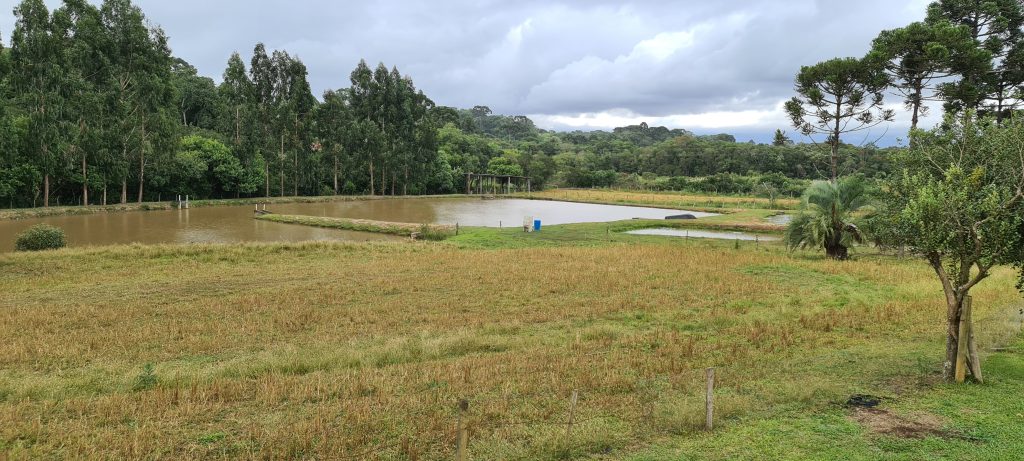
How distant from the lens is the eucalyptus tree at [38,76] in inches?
1554

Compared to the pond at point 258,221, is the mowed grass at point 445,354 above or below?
below

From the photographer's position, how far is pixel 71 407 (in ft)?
23.7

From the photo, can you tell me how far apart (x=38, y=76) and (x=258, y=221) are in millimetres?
17908

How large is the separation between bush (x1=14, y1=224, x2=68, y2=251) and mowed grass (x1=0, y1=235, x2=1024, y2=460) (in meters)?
4.58

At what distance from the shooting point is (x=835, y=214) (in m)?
23.3

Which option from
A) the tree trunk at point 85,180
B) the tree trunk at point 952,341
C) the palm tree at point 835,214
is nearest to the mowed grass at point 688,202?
the palm tree at point 835,214

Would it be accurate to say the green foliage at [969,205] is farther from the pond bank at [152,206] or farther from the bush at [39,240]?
the pond bank at [152,206]

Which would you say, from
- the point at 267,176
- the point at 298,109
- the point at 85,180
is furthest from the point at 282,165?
the point at 85,180

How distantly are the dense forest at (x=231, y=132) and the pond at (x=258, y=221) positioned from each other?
209 inches

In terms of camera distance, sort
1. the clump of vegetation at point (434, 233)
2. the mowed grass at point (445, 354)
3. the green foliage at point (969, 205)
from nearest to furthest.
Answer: the mowed grass at point (445, 354) < the green foliage at point (969, 205) < the clump of vegetation at point (434, 233)

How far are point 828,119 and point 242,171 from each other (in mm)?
54444

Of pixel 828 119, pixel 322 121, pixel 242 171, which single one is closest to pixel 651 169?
pixel 322 121

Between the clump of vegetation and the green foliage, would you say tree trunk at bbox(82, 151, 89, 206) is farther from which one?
the green foliage

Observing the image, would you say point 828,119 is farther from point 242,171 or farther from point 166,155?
point 242,171
